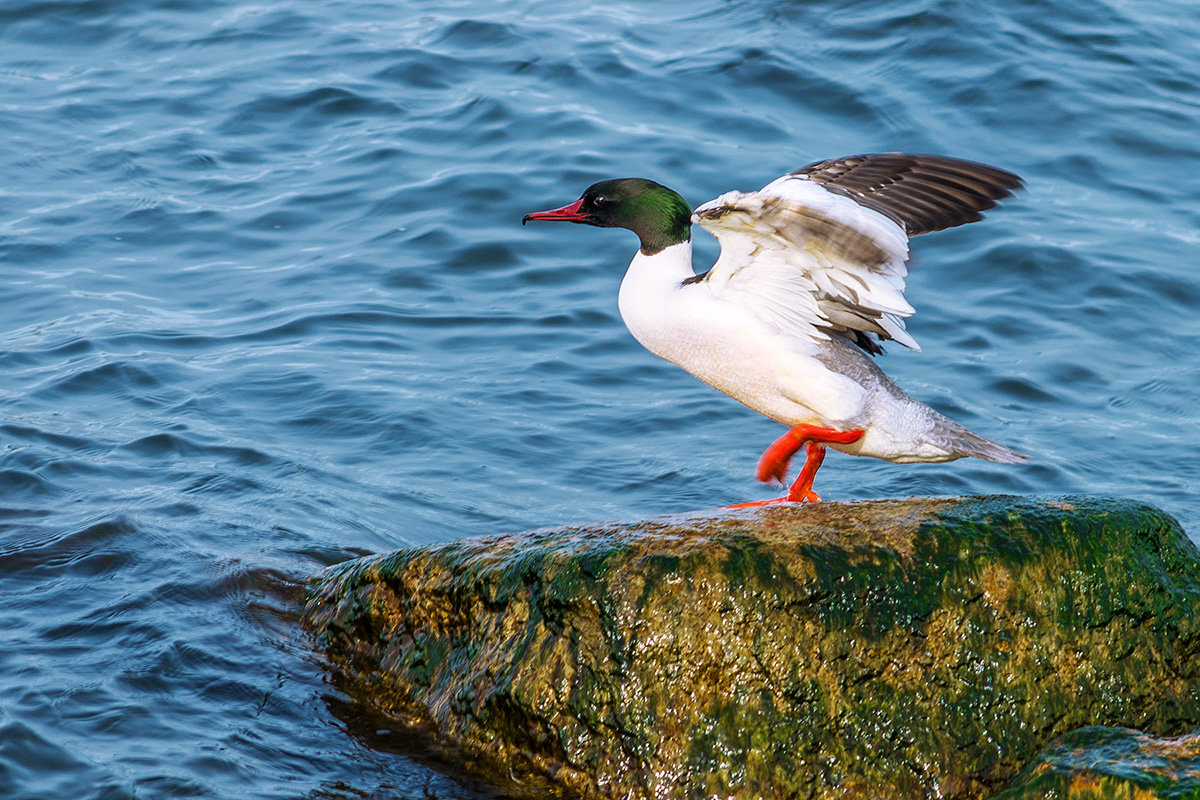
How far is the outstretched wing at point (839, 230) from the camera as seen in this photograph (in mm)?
4609

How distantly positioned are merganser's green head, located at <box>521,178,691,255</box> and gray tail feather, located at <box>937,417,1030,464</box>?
134cm

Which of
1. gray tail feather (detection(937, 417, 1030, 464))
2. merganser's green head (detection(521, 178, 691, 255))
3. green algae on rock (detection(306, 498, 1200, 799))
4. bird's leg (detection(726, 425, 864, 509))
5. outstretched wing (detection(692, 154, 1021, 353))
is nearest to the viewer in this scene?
green algae on rock (detection(306, 498, 1200, 799))

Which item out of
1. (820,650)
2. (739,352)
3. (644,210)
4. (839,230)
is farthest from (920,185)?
(820,650)

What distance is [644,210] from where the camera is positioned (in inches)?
217

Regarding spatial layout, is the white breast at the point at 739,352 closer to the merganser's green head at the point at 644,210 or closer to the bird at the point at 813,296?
the bird at the point at 813,296

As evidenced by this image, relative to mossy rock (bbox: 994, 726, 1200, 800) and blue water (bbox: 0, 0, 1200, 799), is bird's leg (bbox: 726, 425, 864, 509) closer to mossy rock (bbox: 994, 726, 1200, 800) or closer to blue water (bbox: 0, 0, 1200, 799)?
blue water (bbox: 0, 0, 1200, 799)

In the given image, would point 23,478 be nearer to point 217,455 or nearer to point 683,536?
point 217,455

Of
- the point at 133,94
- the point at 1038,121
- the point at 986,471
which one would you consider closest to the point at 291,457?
the point at 986,471

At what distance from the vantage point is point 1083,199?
10227 mm

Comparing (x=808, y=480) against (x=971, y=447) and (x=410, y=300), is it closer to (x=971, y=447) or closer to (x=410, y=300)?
(x=971, y=447)

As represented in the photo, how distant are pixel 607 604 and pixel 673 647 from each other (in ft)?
0.78

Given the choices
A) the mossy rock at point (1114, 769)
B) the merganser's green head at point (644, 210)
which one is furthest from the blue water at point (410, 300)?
the mossy rock at point (1114, 769)

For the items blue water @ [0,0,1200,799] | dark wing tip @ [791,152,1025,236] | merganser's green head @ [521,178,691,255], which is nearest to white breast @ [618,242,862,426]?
merganser's green head @ [521,178,691,255]

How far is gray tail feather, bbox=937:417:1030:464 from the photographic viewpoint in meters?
5.18
